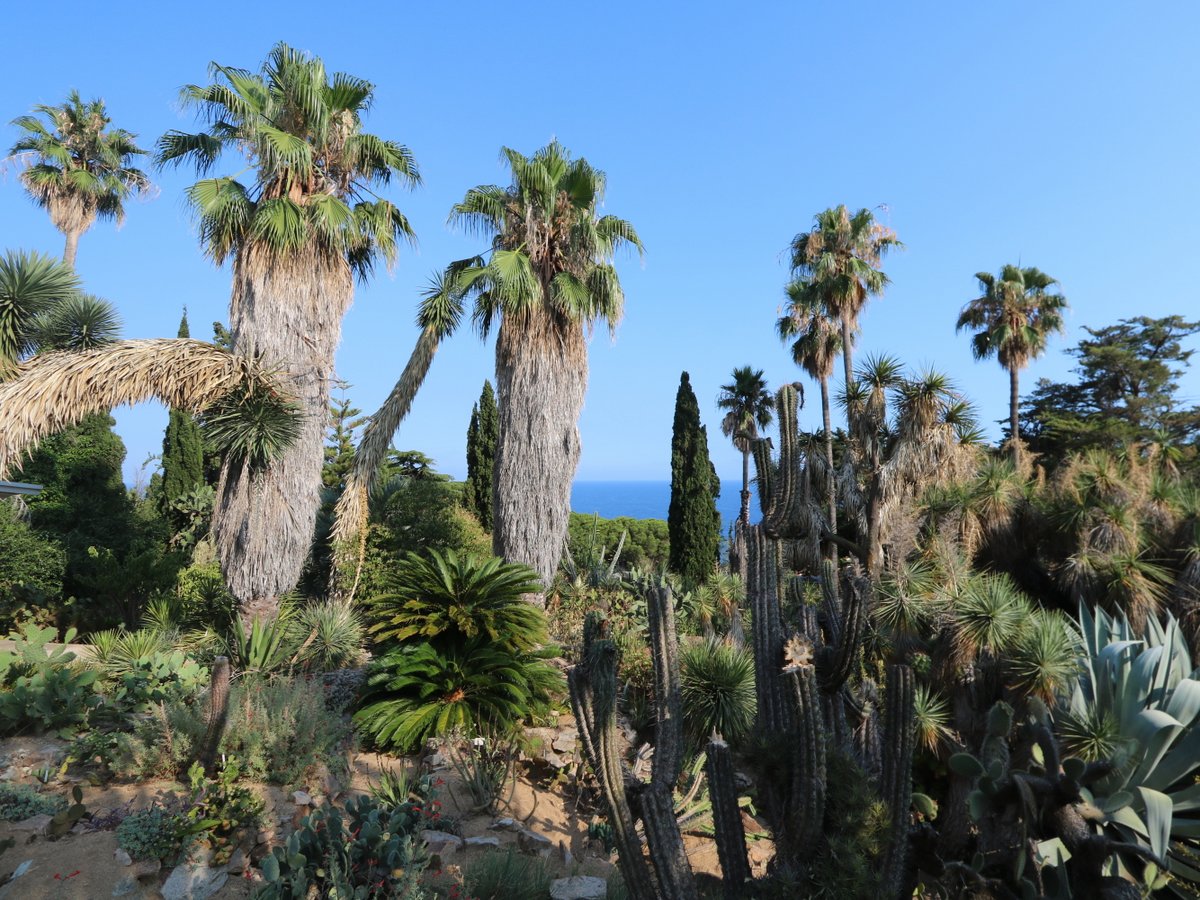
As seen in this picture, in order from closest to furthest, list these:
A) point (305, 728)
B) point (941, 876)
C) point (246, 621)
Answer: point (941, 876)
point (305, 728)
point (246, 621)

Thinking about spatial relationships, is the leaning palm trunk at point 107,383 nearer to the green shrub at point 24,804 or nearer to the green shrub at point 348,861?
the green shrub at point 24,804

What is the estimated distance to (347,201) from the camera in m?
12.1

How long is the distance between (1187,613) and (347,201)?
46.3 ft

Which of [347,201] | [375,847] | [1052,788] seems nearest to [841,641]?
[1052,788]

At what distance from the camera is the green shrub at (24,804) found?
5.71m

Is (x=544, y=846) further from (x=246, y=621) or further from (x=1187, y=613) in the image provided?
(x=1187, y=613)

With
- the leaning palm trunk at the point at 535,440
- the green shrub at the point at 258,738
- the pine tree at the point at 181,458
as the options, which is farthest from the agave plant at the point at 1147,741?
the pine tree at the point at 181,458

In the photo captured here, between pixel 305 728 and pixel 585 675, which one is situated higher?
pixel 585 675

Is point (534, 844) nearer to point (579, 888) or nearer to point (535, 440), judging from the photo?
point (579, 888)

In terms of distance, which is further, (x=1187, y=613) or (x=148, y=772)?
(x=1187, y=613)

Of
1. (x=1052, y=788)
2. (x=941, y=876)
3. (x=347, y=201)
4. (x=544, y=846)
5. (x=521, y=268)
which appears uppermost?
(x=347, y=201)

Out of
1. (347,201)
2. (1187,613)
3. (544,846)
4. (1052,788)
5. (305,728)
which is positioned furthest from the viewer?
(347,201)

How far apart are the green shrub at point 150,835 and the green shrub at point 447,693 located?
7.52 feet

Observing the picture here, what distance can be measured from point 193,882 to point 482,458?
15.0 meters
